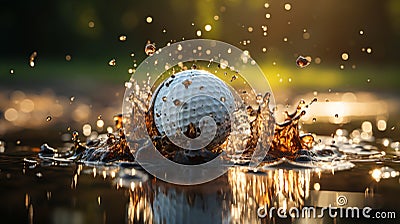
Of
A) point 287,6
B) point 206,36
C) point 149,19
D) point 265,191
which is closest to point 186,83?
point 265,191

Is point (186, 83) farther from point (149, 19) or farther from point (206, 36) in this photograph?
point (149, 19)

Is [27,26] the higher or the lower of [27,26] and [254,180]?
the higher

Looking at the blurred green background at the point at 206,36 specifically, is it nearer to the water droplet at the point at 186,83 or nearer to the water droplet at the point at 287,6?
the water droplet at the point at 287,6

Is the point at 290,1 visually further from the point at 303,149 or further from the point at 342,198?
the point at 342,198

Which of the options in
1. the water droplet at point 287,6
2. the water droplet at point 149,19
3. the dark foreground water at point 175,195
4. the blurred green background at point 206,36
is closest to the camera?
the dark foreground water at point 175,195

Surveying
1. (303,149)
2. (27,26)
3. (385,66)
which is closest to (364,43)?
(385,66)

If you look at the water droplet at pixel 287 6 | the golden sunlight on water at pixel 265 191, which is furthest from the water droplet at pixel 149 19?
the golden sunlight on water at pixel 265 191

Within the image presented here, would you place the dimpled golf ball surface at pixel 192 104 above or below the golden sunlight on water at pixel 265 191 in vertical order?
above
